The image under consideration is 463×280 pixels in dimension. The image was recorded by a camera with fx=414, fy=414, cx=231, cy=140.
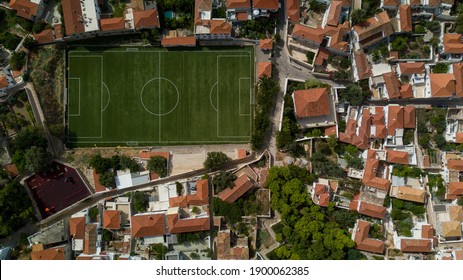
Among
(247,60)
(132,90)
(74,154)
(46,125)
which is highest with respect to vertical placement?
(247,60)

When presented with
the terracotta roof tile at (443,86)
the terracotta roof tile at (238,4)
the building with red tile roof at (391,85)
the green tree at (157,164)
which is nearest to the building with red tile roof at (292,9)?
the terracotta roof tile at (238,4)

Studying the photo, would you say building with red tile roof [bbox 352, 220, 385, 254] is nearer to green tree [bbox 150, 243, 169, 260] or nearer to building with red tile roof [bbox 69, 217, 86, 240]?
green tree [bbox 150, 243, 169, 260]

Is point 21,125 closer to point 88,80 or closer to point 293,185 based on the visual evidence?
point 88,80

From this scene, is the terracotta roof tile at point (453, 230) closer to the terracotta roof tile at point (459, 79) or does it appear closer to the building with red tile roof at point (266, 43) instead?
the terracotta roof tile at point (459, 79)

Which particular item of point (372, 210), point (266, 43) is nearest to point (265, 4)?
point (266, 43)

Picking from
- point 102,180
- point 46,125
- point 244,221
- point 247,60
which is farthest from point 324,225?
point 46,125

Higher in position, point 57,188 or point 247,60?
point 247,60

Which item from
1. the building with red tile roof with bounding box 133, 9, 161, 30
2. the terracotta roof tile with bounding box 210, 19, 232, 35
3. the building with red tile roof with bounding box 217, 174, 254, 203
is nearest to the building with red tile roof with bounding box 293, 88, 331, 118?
the building with red tile roof with bounding box 217, 174, 254, 203
